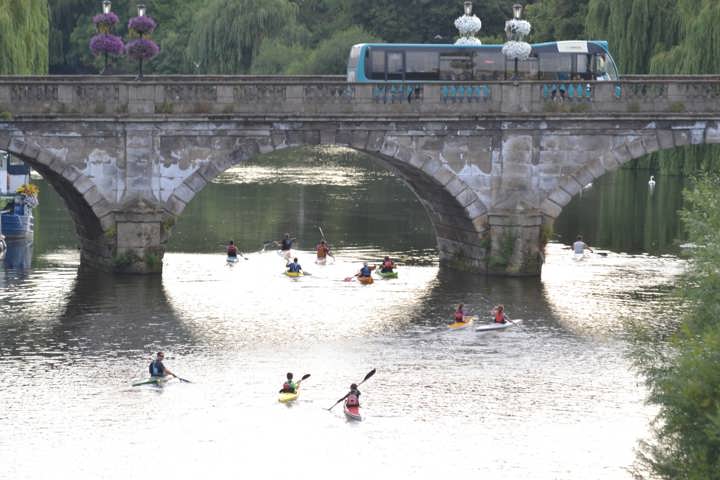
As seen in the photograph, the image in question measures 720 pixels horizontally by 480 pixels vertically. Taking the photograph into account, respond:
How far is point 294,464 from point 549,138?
25.0 meters

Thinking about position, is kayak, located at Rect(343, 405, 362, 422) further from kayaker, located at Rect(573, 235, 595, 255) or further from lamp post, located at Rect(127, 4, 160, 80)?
kayaker, located at Rect(573, 235, 595, 255)

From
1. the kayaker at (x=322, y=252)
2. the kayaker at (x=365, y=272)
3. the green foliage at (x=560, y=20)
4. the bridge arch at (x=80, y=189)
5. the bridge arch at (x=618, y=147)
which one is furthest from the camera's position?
the green foliage at (x=560, y=20)

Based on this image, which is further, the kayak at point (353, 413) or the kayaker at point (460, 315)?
the kayaker at point (460, 315)

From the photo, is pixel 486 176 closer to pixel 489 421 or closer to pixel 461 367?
pixel 461 367

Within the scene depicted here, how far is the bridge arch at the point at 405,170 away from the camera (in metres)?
57.3

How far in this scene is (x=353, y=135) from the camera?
57750 millimetres

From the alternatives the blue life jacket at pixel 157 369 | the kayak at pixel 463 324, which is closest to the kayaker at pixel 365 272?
the kayak at pixel 463 324

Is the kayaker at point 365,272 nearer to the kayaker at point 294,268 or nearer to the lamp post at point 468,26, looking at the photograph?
the kayaker at point 294,268

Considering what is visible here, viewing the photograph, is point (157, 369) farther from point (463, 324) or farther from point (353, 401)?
point (463, 324)

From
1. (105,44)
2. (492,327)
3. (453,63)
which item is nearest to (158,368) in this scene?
(492,327)

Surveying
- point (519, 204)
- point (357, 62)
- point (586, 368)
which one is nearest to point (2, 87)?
point (357, 62)

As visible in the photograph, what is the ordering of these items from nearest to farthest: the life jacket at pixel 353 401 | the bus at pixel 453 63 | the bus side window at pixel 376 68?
the life jacket at pixel 353 401, the bus at pixel 453 63, the bus side window at pixel 376 68

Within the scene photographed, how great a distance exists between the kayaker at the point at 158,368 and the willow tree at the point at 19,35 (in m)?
36.3

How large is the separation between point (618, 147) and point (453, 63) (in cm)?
745
